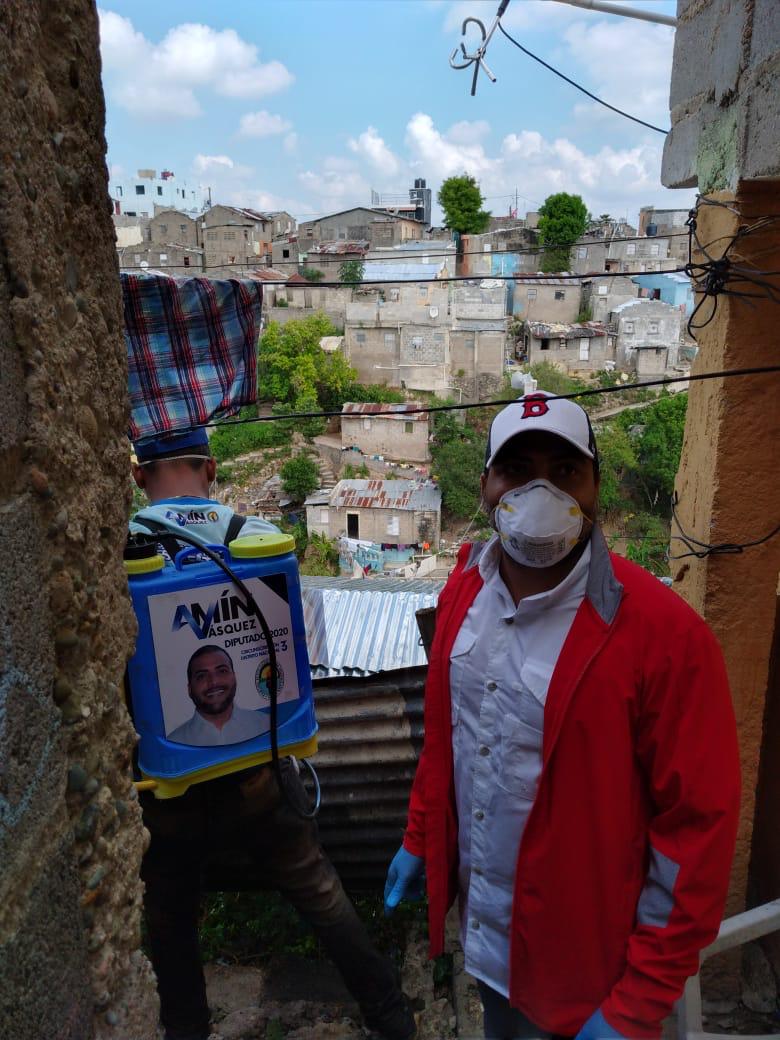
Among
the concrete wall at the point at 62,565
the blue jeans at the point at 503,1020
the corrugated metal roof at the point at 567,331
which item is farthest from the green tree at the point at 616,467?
the concrete wall at the point at 62,565

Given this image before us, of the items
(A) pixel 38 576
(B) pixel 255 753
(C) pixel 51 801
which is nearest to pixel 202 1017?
(B) pixel 255 753

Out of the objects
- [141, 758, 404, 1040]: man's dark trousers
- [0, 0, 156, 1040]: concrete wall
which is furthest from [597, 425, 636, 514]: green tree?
[0, 0, 156, 1040]: concrete wall

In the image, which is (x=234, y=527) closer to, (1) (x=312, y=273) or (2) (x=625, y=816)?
(2) (x=625, y=816)

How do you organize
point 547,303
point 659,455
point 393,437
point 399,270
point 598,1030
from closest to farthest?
point 598,1030
point 659,455
point 393,437
point 399,270
point 547,303

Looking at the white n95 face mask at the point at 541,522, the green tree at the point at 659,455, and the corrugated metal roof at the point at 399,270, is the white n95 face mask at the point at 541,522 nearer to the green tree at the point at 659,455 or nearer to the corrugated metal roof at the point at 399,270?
the green tree at the point at 659,455

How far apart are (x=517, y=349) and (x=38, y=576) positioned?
34940 mm

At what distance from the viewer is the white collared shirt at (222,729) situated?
187cm

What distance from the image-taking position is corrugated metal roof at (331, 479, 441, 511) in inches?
859

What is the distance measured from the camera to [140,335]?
2404 mm

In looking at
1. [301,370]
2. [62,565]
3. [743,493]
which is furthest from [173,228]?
[62,565]

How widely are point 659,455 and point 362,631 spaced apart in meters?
23.0

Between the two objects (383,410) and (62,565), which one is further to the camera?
(383,410)

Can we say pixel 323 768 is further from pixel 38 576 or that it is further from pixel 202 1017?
pixel 38 576

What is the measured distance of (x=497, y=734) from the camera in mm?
1705
